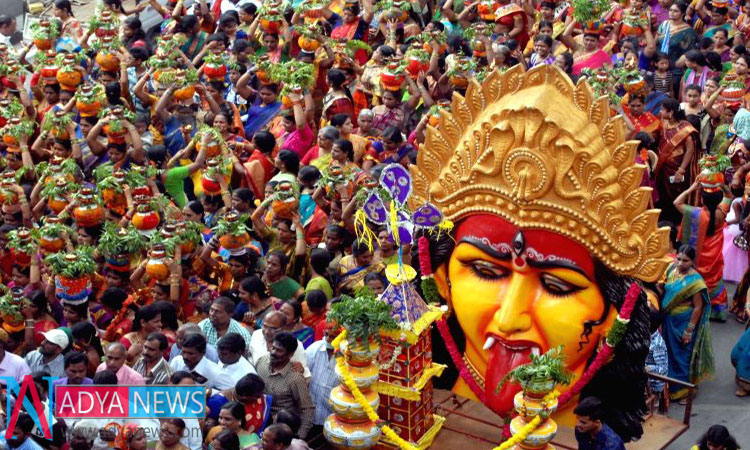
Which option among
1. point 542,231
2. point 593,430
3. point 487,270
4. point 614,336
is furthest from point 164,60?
point 593,430

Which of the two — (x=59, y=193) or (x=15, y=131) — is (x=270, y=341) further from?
(x=15, y=131)

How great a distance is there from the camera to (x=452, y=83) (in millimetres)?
16016

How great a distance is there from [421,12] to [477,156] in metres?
7.80

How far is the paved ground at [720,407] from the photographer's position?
13.0 metres

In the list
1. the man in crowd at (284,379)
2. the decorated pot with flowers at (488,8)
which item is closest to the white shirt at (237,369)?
the man in crowd at (284,379)

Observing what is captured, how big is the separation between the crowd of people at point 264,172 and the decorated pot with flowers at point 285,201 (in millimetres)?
20

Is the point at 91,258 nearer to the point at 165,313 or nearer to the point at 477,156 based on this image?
the point at 165,313

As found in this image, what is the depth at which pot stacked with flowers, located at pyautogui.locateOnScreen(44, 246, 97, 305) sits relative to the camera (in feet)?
43.0

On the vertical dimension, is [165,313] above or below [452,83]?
below

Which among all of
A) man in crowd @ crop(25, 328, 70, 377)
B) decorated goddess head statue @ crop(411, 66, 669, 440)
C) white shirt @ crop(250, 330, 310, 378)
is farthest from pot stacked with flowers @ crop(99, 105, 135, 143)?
decorated goddess head statue @ crop(411, 66, 669, 440)

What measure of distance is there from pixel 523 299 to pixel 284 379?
1965 millimetres

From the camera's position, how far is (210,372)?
39.0ft

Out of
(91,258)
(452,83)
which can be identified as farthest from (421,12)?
(91,258)

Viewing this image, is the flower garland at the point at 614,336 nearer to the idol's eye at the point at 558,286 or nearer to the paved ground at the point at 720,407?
the idol's eye at the point at 558,286
